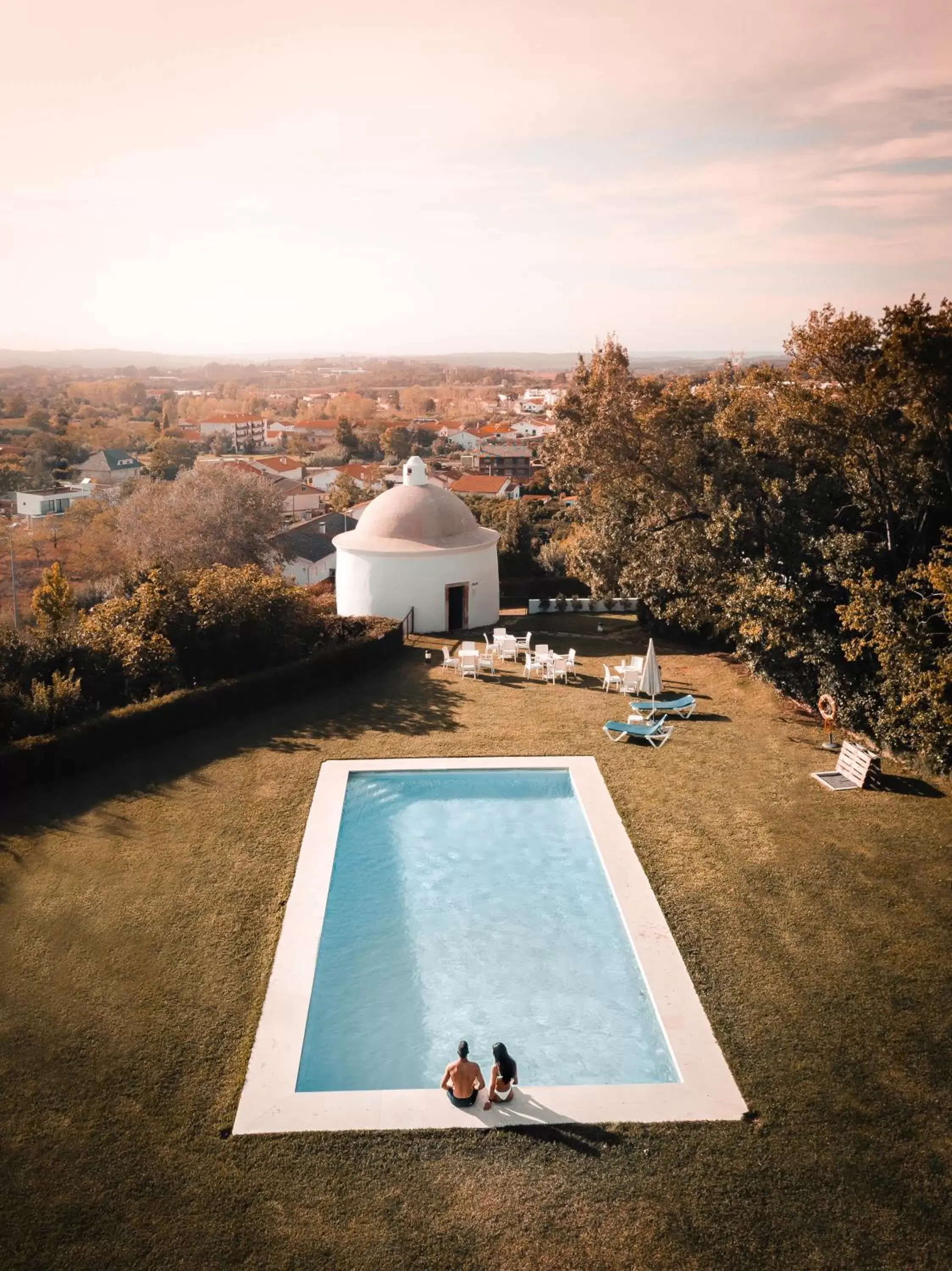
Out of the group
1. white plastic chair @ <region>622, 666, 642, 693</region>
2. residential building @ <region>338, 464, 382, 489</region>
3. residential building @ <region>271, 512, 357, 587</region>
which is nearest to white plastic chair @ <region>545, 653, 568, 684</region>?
white plastic chair @ <region>622, 666, 642, 693</region>

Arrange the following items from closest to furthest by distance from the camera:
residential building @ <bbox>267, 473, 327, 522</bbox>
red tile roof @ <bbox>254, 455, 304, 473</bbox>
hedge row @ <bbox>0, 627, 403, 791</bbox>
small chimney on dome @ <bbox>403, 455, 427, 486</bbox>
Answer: hedge row @ <bbox>0, 627, 403, 791</bbox> → small chimney on dome @ <bbox>403, 455, 427, 486</bbox> → residential building @ <bbox>267, 473, 327, 522</bbox> → red tile roof @ <bbox>254, 455, 304, 473</bbox>

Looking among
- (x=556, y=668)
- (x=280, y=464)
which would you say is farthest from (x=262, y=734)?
(x=280, y=464)

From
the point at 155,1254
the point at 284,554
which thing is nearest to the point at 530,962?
the point at 155,1254

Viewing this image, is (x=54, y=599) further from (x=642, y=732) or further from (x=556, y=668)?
(x=642, y=732)

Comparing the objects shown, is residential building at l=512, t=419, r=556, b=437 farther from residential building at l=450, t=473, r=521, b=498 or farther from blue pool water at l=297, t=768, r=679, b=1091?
blue pool water at l=297, t=768, r=679, b=1091

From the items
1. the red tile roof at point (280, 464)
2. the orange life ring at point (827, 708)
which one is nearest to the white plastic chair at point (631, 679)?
the orange life ring at point (827, 708)

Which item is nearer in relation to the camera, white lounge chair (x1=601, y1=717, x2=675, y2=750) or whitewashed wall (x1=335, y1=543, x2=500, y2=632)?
white lounge chair (x1=601, y1=717, x2=675, y2=750)
